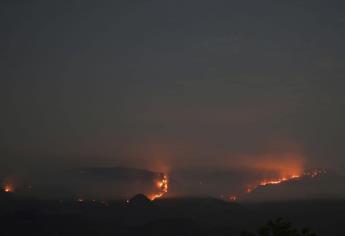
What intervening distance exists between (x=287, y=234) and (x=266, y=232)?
6.06 feet

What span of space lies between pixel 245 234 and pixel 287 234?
382 cm

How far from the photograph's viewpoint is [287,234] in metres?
41.8

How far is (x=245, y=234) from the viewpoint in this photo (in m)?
43.2

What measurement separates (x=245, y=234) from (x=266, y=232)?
85.9 inches

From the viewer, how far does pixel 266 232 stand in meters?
41.9
